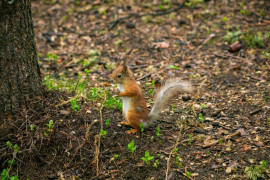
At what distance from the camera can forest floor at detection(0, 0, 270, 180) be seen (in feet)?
9.93

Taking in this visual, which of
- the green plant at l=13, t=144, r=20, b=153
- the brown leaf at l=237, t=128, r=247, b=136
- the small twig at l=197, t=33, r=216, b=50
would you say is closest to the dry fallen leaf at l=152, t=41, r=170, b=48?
the small twig at l=197, t=33, r=216, b=50

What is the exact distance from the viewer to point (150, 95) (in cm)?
432

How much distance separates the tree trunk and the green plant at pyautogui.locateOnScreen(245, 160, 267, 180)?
2206mm

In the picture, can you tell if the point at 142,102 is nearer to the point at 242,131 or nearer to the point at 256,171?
the point at 242,131

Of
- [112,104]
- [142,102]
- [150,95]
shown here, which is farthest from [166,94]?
[150,95]

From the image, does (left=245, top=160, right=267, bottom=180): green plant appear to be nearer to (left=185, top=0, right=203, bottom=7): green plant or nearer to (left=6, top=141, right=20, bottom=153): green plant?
(left=6, top=141, right=20, bottom=153): green plant

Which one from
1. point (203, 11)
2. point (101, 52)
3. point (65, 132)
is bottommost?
point (65, 132)

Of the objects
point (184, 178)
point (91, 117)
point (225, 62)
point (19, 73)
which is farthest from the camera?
point (225, 62)

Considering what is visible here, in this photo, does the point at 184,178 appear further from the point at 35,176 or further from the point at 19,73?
the point at 19,73

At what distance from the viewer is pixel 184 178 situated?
9.52 feet

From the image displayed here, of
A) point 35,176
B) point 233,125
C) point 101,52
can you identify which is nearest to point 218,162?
point 233,125

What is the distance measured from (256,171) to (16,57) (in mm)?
2420

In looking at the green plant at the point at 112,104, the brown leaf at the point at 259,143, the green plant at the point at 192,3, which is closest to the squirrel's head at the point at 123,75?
the green plant at the point at 112,104

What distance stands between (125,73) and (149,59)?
1894mm
